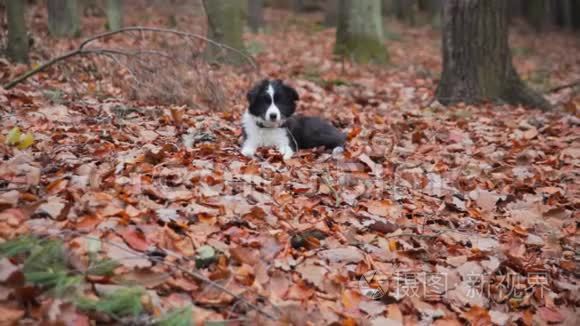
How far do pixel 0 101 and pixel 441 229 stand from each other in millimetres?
5061

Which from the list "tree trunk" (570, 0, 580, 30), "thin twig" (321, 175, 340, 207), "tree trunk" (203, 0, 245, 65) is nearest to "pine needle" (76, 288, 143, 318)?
"thin twig" (321, 175, 340, 207)

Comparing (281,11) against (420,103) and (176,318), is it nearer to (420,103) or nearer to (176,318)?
(420,103)

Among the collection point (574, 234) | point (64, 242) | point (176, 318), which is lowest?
point (574, 234)

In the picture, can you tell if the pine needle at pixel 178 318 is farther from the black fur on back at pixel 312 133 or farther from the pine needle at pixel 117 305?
the black fur on back at pixel 312 133

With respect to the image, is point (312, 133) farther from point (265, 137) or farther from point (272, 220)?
point (272, 220)

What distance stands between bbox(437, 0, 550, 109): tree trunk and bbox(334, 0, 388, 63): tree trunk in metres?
5.04

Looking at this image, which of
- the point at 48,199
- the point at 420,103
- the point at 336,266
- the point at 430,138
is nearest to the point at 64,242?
the point at 48,199

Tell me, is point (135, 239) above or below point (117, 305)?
above

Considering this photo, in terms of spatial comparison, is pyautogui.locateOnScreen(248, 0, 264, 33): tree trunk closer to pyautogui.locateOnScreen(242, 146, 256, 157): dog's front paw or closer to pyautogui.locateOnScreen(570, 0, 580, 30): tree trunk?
pyautogui.locateOnScreen(242, 146, 256, 157): dog's front paw

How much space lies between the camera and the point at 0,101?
677cm

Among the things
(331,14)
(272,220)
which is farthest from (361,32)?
(331,14)

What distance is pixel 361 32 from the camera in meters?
14.6

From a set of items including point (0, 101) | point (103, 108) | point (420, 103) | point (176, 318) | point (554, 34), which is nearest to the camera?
point (176, 318)

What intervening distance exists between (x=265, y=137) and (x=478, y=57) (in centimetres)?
427
